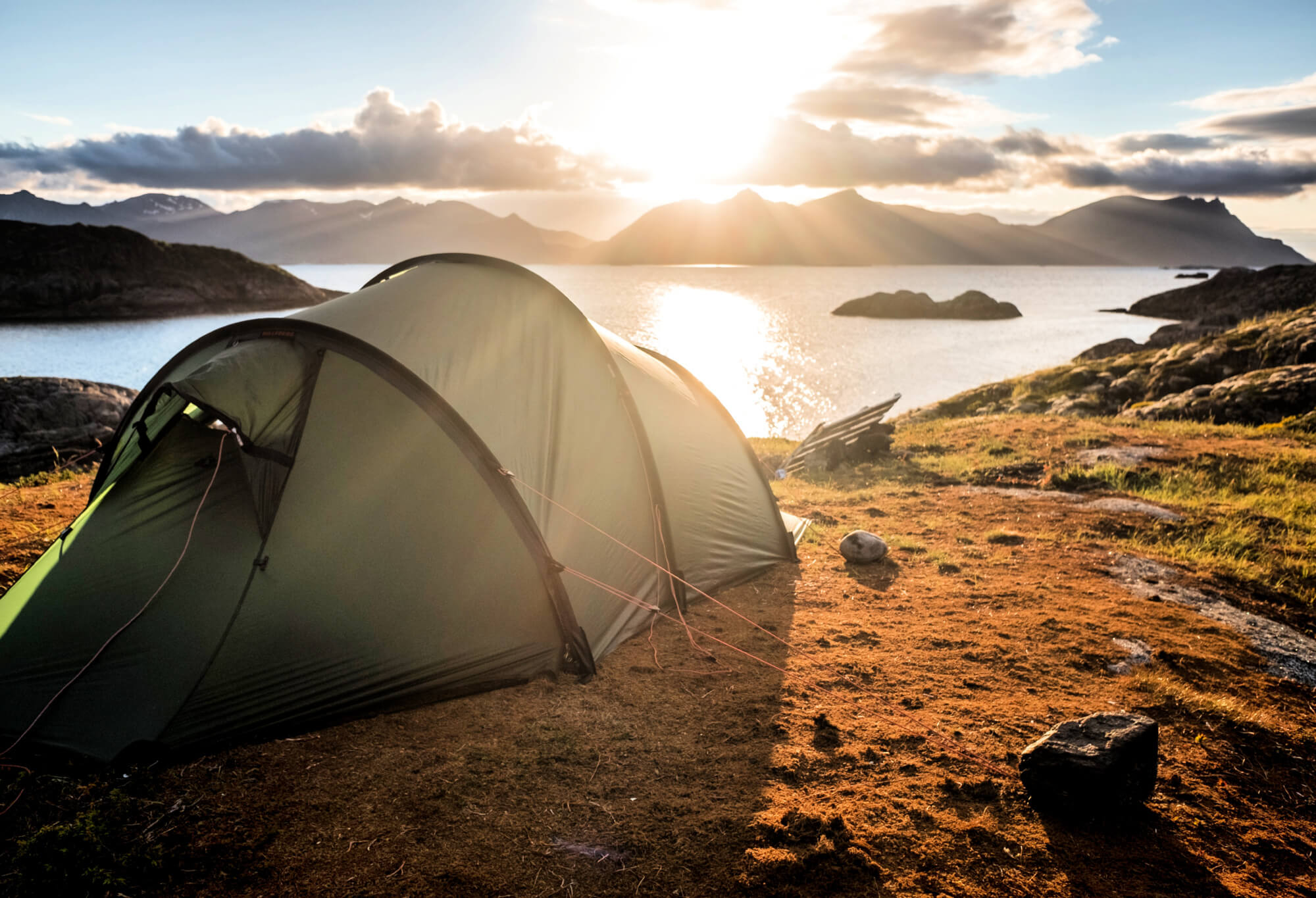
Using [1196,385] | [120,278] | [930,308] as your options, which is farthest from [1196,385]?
[120,278]

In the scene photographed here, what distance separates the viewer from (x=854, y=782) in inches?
181

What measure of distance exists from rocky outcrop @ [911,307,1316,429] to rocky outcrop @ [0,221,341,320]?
78.0 metres

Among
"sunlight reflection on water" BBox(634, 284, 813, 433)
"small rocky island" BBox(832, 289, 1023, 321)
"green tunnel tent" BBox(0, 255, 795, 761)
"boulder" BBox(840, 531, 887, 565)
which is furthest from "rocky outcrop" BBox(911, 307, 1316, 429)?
"small rocky island" BBox(832, 289, 1023, 321)

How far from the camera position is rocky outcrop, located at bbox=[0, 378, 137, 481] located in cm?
1336

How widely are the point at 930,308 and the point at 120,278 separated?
92.0 metres

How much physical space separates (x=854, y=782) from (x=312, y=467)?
4.74 meters

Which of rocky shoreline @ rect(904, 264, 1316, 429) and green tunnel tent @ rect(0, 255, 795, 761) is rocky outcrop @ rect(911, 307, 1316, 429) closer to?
rocky shoreline @ rect(904, 264, 1316, 429)

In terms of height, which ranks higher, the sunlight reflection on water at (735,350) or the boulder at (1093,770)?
the sunlight reflection on water at (735,350)

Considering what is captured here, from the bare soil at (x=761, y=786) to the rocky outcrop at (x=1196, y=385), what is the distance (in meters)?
12.7

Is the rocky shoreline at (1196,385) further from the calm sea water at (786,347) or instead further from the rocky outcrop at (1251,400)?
the calm sea water at (786,347)

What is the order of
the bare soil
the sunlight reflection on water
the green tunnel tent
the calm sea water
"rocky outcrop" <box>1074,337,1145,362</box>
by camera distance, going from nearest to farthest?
the bare soil < the green tunnel tent < "rocky outcrop" <box>1074,337,1145,362</box> < the sunlight reflection on water < the calm sea water

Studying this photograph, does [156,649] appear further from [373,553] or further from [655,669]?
[655,669]

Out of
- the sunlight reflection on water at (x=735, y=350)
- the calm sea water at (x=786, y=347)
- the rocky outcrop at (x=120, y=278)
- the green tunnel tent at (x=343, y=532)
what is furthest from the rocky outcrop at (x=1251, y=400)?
the rocky outcrop at (x=120, y=278)

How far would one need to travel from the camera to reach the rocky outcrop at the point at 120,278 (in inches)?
2601
